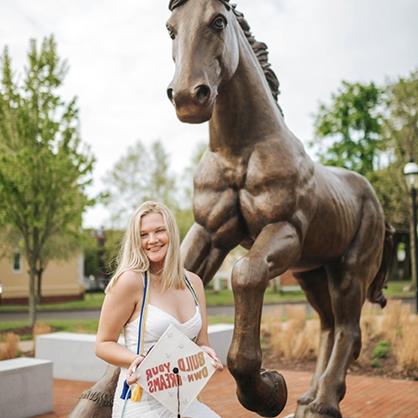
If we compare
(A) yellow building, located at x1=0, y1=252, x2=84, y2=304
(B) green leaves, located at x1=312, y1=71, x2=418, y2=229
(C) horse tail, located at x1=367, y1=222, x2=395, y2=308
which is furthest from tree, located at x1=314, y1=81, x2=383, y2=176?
(C) horse tail, located at x1=367, y1=222, x2=395, y2=308

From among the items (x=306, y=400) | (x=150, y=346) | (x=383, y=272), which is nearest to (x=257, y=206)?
(x=150, y=346)

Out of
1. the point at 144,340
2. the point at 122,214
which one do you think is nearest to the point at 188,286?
the point at 144,340

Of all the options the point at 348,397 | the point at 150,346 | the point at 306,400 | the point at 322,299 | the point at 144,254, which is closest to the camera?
the point at 150,346

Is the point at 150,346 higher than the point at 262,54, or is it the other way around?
the point at 262,54

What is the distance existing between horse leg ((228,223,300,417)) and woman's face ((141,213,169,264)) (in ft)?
2.21

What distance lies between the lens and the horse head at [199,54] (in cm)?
242

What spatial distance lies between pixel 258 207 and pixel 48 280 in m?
27.6

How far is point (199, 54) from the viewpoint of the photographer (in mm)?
2559

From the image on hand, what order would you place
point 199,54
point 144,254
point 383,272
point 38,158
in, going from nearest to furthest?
point 144,254 < point 199,54 < point 383,272 < point 38,158

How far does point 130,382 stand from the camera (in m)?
1.92

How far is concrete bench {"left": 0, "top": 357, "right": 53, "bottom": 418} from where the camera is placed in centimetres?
521

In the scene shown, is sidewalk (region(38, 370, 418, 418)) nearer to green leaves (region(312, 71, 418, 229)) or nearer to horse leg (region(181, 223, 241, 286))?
horse leg (region(181, 223, 241, 286))

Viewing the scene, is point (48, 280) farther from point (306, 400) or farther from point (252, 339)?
point (252, 339)

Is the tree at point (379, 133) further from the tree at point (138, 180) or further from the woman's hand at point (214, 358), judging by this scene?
the woman's hand at point (214, 358)
